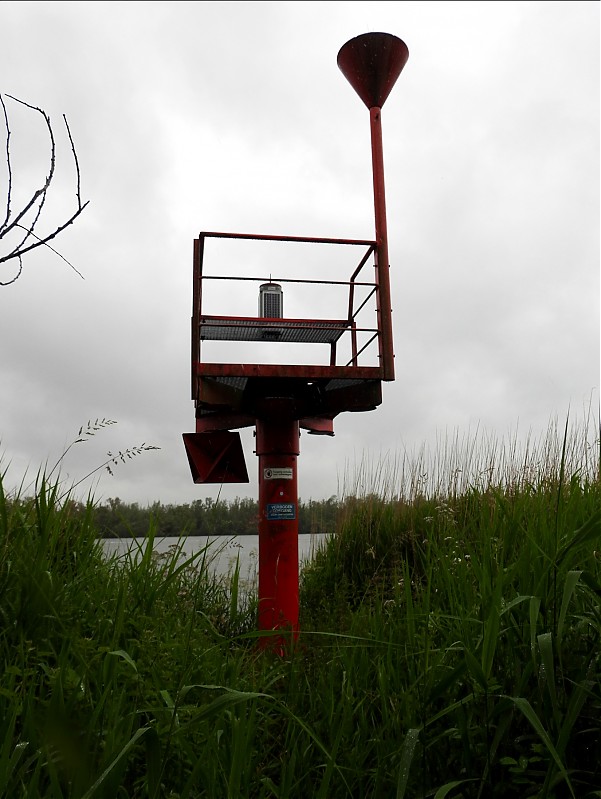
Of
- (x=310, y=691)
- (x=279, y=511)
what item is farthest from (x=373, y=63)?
(x=310, y=691)

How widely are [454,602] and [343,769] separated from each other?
935 millimetres

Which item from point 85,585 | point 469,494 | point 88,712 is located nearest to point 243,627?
point 469,494

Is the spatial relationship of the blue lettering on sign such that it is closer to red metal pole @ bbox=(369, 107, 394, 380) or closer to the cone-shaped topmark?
red metal pole @ bbox=(369, 107, 394, 380)

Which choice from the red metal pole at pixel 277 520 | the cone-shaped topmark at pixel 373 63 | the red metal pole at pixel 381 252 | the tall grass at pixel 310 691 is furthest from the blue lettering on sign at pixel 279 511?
the cone-shaped topmark at pixel 373 63

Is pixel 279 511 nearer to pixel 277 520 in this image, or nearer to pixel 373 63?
pixel 277 520

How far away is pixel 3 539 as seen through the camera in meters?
3.55

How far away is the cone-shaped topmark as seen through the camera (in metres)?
6.52

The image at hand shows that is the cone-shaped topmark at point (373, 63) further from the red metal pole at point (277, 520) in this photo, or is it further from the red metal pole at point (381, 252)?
the red metal pole at point (277, 520)

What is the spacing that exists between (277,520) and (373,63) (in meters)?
4.32

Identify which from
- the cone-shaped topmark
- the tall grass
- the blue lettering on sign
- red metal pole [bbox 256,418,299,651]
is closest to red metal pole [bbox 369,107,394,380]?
the cone-shaped topmark

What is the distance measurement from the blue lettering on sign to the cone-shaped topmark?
12.6ft

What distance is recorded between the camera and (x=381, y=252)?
20.3 feet

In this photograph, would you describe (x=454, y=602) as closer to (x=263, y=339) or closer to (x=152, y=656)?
(x=152, y=656)

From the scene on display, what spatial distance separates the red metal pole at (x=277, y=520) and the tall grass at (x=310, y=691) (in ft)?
6.36
